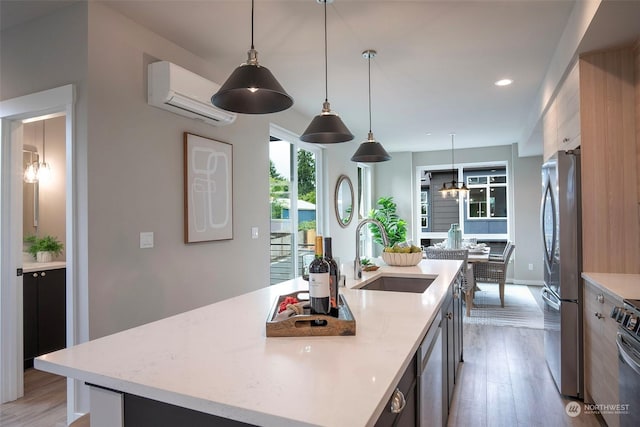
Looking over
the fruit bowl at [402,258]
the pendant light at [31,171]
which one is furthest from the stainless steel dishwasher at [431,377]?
the pendant light at [31,171]

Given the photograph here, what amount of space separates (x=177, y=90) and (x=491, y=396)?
3.15 metres

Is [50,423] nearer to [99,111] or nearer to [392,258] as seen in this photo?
[99,111]

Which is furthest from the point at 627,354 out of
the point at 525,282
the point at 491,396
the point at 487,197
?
the point at 487,197

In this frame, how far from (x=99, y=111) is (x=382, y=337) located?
2.25m

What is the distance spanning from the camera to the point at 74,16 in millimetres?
2445

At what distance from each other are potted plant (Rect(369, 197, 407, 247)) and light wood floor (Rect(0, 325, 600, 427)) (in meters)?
4.08

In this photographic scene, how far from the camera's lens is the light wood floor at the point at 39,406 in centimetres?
249

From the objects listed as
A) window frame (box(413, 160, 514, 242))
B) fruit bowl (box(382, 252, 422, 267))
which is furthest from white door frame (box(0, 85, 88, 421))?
window frame (box(413, 160, 514, 242))

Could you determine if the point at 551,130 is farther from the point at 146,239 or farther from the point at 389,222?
the point at 389,222

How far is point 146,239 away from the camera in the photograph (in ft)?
9.02

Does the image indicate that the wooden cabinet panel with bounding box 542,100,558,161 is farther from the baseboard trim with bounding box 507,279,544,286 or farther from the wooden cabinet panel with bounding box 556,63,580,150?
the baseboard trim with bounding box 507,279,544,286

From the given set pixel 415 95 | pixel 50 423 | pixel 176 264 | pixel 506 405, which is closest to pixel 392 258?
pixel 506 405

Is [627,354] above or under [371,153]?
under

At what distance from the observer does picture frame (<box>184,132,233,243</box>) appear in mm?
3090
